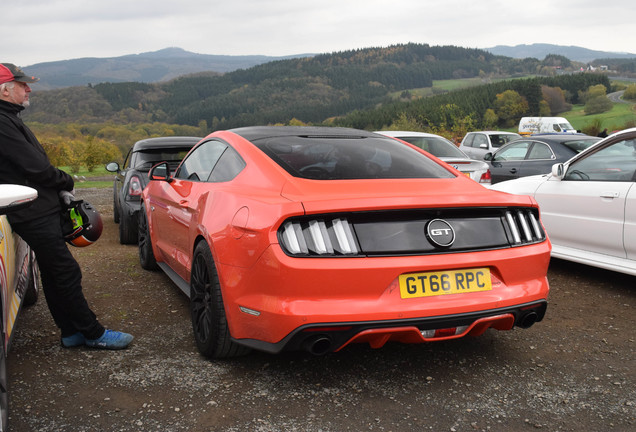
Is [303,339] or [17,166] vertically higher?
[17,166]

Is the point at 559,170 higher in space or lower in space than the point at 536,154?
higher

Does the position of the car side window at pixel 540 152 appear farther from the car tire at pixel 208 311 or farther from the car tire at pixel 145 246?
the car tire at pixel 208 311

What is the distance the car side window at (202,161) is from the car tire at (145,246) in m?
1.22

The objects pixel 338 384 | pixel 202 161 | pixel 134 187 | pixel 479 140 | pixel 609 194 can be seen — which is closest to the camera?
pixel 338 384

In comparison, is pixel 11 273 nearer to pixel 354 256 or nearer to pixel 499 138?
pixel 354 256

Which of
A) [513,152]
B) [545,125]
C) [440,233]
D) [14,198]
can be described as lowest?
[545,125]

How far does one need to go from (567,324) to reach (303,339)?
2501 mm

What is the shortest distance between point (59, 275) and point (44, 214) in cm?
40

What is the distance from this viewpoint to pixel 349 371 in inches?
137

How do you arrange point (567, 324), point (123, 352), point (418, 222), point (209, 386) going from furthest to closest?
1. point (567, 324)
2. point (123, 352)
3. point (209, 386)
4. point (418, 222)

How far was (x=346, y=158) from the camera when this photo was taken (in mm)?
3754

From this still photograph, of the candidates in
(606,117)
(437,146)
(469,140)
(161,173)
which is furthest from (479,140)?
(606,117)

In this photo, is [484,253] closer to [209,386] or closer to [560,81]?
[209,386]

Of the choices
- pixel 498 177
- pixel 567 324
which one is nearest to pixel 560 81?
pixel 498 177
